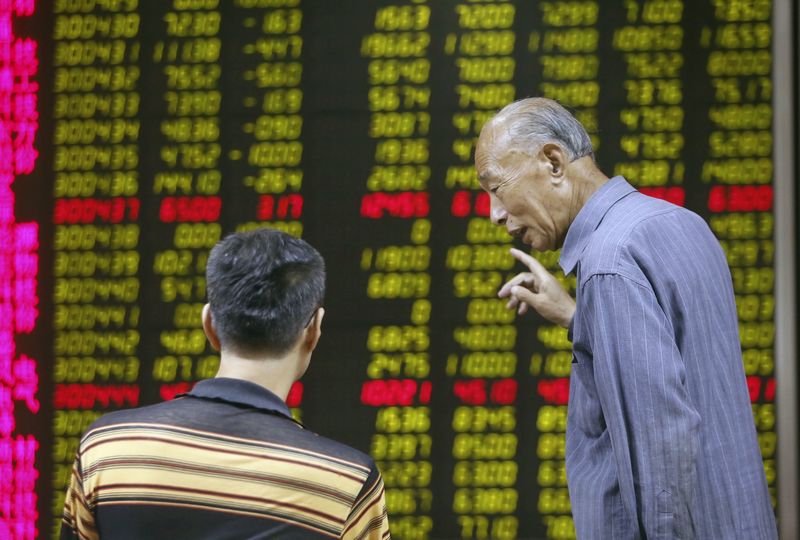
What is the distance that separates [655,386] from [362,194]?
1.58 meters

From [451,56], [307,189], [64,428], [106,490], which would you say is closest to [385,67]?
[451,56]

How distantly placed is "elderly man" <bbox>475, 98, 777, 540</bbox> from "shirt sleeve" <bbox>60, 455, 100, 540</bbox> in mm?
636

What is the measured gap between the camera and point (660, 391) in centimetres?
115

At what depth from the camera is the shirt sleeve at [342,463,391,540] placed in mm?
925

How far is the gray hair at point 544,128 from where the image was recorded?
1.44m

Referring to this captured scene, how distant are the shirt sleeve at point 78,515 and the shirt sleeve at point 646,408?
0.64 metres

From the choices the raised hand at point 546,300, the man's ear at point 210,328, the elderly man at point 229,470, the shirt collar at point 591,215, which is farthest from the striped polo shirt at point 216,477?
the raised hand at point 546,300

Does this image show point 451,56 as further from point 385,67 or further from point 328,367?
point 328,367

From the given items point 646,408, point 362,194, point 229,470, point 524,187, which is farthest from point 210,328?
point 362,194

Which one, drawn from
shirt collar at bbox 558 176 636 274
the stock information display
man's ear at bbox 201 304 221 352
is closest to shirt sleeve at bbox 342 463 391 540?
man's ear at bbox 201 304 221 352

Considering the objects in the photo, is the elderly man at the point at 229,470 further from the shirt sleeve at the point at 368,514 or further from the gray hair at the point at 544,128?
the gray hair at the point at 544,128

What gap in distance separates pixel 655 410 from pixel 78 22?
2225 millimetres

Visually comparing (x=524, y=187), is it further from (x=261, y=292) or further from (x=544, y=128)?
(x=261, y=292)

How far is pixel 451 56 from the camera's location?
2.64m
